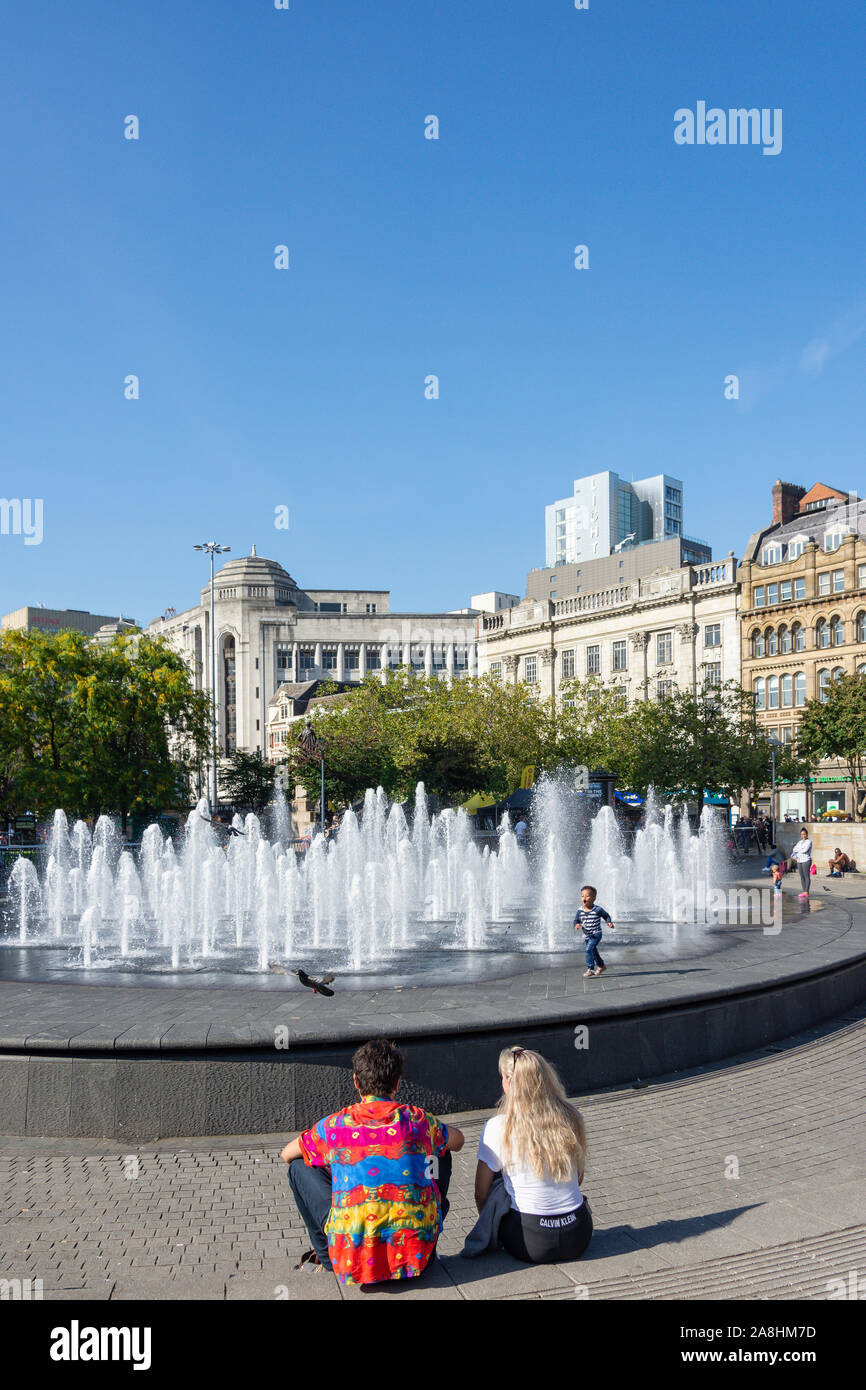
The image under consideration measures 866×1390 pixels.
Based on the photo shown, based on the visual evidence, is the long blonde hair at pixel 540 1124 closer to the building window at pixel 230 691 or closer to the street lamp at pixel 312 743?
the street lamp at pixel 312 743

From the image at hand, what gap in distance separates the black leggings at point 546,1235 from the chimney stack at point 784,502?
206 ft

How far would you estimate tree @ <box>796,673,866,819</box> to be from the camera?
4244 centimetres

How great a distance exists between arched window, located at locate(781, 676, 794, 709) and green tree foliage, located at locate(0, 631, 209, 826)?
3445 cm

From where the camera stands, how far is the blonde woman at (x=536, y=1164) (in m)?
4.61

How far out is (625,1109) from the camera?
25.2ft

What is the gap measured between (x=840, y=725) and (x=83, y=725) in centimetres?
3060

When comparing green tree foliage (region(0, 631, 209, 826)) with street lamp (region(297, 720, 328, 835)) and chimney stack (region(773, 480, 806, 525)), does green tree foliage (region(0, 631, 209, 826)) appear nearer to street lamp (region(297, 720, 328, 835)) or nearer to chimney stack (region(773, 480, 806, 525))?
street lamp (region(297, 720, 328, 835))

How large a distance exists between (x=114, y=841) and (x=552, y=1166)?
33539 mm

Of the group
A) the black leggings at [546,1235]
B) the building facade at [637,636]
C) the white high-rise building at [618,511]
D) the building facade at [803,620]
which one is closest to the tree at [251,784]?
the building facade at [637,636]

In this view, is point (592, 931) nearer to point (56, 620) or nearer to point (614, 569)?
point (614, 569)

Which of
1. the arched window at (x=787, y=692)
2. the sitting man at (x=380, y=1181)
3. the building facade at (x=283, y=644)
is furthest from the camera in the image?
the building facade at (x=283, y=644)

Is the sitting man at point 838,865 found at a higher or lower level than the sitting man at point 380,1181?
lower

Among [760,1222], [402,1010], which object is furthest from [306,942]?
[760,1222]

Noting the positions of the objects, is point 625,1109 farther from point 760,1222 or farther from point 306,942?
point 306,942
